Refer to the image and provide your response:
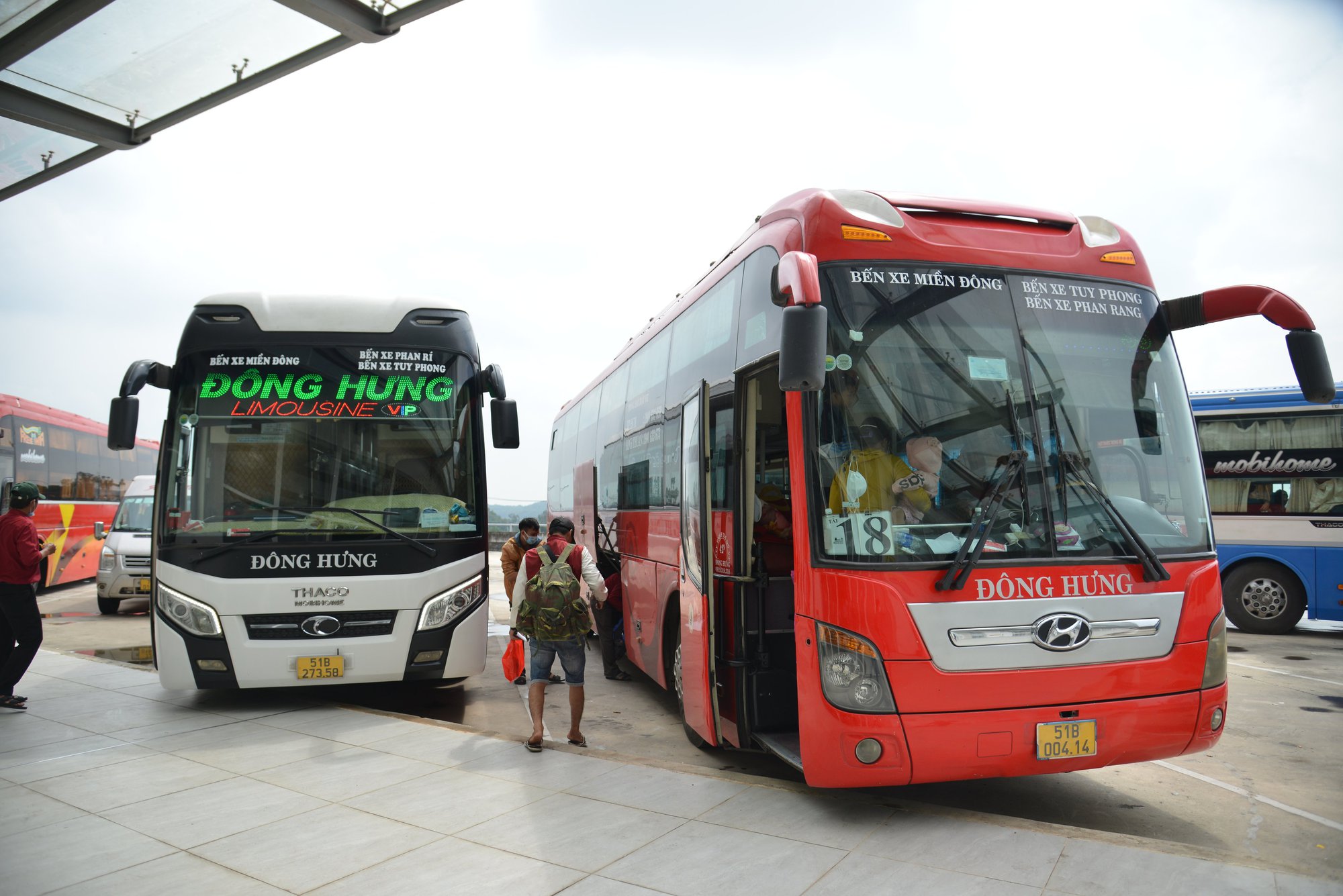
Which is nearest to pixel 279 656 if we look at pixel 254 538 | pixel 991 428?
pixel 254 538

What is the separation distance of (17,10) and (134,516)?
42.0ft

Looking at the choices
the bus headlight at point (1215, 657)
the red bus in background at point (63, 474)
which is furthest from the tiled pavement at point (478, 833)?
the red bus in background at point (63, 474)

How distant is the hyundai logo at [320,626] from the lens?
7.24 meters

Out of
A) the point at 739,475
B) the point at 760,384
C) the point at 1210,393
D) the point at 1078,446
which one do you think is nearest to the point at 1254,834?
the point at 1078,446

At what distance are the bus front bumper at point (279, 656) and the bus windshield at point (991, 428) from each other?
4.27 m

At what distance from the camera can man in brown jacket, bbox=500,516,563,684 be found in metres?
10.0

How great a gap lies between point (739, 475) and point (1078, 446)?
1971 mm

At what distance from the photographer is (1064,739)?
4.41 metres

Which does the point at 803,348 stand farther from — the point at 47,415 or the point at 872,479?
the point at 47,415

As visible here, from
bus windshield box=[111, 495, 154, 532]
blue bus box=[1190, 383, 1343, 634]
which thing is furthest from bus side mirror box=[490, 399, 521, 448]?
bus windshield box=[111, 495, 154, 532]

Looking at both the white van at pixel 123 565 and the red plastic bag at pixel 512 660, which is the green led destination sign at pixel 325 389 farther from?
the white van at pixel 123 565

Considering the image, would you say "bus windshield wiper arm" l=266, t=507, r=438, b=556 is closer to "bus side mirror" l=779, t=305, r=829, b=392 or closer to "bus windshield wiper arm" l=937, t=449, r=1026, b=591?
"bus side mirror" l=779, t=305, r=829, b=392

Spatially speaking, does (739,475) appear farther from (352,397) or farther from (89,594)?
(89,594)

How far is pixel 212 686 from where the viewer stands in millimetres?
7105
